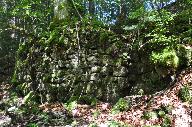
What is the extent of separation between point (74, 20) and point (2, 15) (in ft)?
38.0

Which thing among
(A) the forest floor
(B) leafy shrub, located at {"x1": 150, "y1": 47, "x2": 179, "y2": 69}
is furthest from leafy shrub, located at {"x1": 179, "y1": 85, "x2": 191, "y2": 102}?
(B) leafy shrub, located at {"x1": 150, "y1": 47, "x2": 179, "y2": 69}

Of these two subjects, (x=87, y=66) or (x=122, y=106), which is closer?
(x=122, y=106)

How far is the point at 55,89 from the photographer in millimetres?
13320

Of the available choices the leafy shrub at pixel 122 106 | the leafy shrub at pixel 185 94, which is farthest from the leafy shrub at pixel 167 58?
the leafy shrub at pixel 122 106

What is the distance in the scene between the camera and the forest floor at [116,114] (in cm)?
920

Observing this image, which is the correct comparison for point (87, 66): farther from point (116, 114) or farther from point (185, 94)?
point (185, 94)

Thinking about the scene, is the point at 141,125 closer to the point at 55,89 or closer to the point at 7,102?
the point at 55,89

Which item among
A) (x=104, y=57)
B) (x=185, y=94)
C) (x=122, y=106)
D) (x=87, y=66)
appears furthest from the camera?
(x=87, y=66)

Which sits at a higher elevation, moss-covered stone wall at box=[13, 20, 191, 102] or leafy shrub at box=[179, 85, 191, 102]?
moss-covered stone wall at box=[13, 20, 191, 102]

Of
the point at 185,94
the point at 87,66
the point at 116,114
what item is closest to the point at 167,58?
the point at 185,94

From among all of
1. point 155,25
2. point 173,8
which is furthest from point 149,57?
point 173,8

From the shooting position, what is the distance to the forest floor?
920 centimetres

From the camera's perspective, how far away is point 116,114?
10250 millimetres

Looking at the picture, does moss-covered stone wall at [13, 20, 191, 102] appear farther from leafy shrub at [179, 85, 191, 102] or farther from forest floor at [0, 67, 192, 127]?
leafy shrub at [179, 85, 191, 102]
